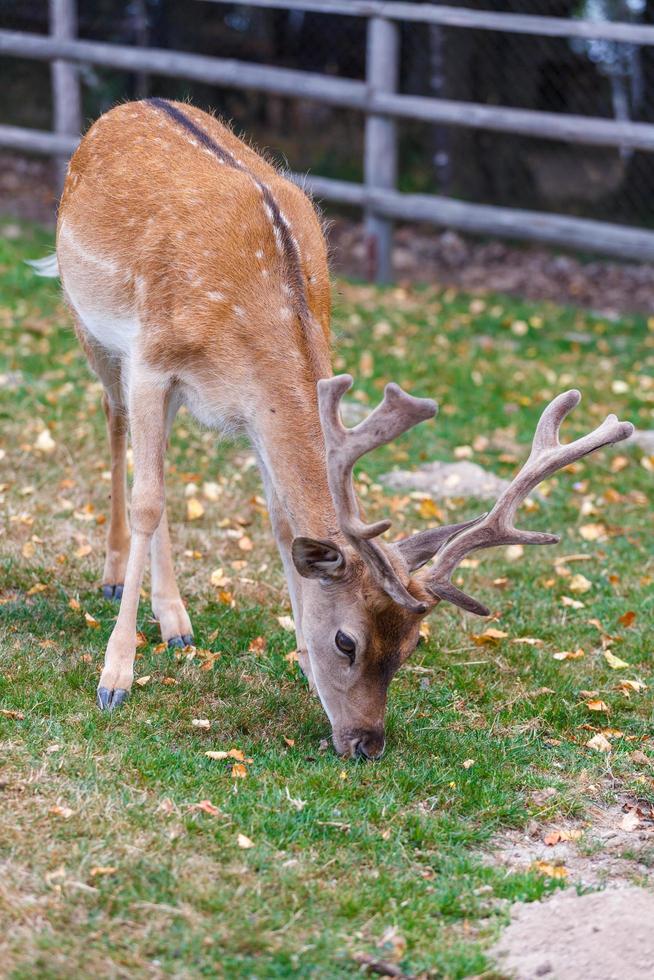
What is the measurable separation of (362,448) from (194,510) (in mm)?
2634

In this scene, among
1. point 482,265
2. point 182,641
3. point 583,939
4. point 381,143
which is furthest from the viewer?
point 482,265

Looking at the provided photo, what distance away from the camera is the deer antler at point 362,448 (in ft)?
12.7

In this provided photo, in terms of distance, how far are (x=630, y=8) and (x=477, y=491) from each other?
8.53m

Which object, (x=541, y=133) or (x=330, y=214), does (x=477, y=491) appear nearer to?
(x=541, y=133)

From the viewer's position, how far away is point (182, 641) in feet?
16.7

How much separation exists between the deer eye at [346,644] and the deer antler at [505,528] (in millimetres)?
302

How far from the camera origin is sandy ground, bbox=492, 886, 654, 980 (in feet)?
10.5

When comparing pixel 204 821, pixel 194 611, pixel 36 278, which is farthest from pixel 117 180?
pixel 36 278

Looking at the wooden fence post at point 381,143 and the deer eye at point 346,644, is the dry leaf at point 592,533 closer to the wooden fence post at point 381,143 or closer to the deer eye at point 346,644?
the deer eye at point 346,644

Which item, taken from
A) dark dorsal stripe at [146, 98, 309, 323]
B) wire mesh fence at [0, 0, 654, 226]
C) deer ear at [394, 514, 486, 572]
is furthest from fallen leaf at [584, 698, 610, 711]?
wire mesh fence at [0, 0, 654, 226]

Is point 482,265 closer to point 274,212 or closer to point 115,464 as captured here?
point 115,464

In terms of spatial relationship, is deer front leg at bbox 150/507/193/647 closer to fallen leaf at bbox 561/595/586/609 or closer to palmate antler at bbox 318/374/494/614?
palmate antler at bbox 318/374/494/614

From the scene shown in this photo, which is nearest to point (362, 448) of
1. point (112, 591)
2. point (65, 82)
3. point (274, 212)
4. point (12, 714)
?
point (274, 212)

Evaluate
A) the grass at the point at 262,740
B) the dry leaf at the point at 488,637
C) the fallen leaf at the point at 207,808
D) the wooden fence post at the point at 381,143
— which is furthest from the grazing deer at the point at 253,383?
the wooden fence post at the point at 381,143
